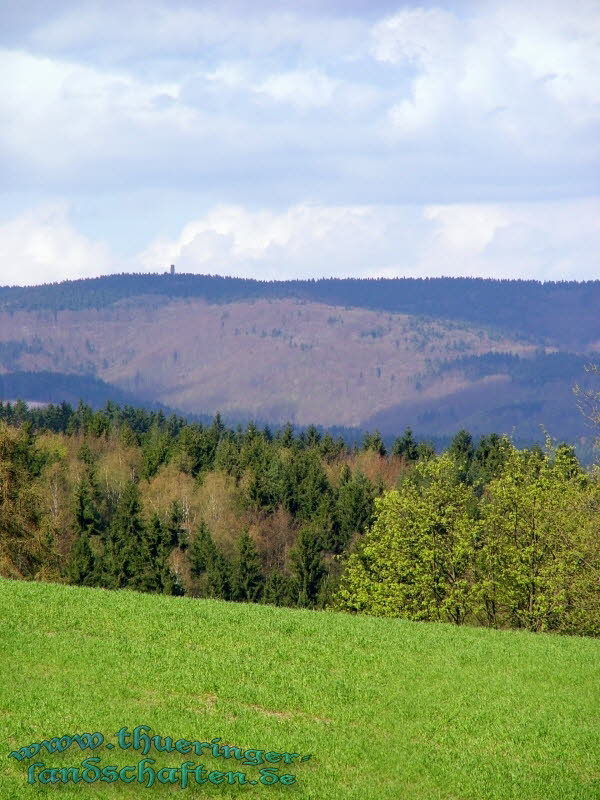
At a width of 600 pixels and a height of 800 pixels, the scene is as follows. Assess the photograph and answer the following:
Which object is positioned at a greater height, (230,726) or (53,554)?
(230,726)

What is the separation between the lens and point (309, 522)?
103 meters

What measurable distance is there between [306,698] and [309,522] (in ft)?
272

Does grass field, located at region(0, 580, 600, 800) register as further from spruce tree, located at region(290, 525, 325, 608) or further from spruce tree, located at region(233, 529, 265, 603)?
spruce tree, located at region(233, 529, 265, 603)

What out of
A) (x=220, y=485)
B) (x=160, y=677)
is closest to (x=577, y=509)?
(x=160, y=677)

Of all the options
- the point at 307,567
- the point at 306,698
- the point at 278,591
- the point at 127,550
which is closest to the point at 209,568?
the point at 278,591

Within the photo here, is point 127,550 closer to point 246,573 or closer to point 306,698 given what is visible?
point 246,573

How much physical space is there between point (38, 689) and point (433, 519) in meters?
32.2

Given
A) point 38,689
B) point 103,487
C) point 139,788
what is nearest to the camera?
point 139,788

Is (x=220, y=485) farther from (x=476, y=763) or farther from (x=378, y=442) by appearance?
(x=476, y=763)

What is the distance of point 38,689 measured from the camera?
19.6m

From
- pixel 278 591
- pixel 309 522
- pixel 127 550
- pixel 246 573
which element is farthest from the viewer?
pixel 309 522

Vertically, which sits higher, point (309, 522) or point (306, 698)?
point (306, 698)

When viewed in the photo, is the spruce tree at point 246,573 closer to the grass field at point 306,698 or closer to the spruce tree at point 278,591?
the spruce tree at point 278,591

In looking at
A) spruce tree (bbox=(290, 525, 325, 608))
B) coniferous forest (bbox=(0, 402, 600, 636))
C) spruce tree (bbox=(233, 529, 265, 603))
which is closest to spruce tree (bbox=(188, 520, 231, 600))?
coniferous forest (bbox=(0, 402, 600, 636))
